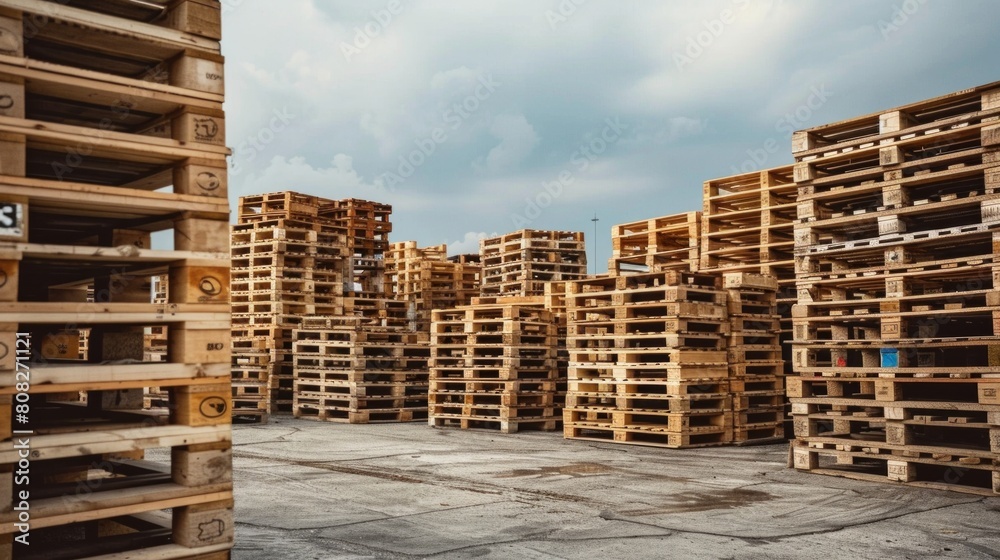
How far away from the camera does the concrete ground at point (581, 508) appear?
5484 millimetres

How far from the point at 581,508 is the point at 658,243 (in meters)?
8.88

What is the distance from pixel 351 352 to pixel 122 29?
12.1 metres

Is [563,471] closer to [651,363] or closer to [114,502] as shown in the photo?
[651,363]

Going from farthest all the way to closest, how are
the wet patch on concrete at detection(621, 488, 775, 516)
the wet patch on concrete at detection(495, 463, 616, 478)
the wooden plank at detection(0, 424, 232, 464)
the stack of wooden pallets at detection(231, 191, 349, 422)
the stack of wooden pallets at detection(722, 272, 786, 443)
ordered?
the stack of wooden pallets at detection(231, 191, 349, 422), the stack of wooden pallets at detection(722, 272, 786, 443), the wet patch on concrete at detection(495, 463, 616, 478), the wet patch on concrete at detection(621, 488, 775, 516), the wooden plank at detection(0, 424, 232, 464)

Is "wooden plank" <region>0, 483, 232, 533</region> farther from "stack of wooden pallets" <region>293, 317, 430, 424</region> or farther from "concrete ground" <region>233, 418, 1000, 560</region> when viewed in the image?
"stack of wooden pallets" <region>293, 317, 430, 424</region>

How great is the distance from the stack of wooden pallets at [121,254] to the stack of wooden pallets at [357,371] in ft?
36.2

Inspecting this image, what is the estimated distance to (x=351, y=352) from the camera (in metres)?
15.9

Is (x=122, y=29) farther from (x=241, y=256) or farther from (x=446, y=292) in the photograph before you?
(x=446, y=292)

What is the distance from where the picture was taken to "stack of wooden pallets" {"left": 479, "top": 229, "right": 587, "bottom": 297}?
19.9 m

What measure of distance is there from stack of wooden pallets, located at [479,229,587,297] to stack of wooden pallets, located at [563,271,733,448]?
687cm

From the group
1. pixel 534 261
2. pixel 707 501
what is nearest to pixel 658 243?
pixel 534 261

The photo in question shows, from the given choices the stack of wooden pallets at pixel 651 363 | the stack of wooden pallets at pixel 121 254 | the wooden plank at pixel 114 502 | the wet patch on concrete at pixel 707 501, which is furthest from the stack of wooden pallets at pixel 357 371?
the wooden plank at pixel 114 502

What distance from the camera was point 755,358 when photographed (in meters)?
12.6

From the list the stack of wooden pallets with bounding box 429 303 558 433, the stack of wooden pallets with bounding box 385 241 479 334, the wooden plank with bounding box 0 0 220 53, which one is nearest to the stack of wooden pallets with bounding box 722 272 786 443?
the stack of wooden pallets with bounding box 429 303 558 433
